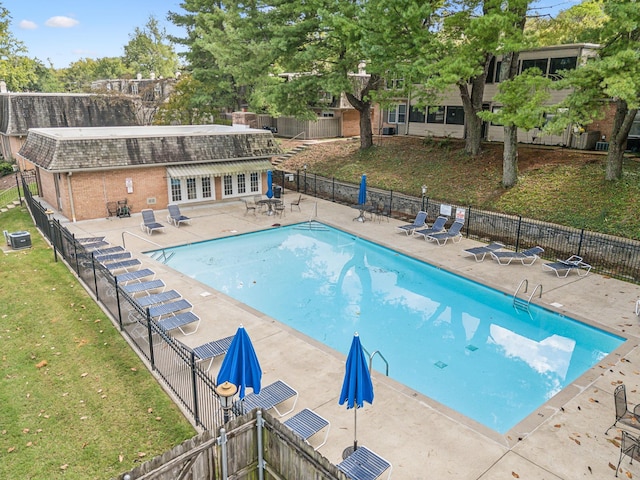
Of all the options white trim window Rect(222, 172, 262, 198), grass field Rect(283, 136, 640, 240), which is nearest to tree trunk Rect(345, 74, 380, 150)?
grass field Rect(283, 136, 640, 240)

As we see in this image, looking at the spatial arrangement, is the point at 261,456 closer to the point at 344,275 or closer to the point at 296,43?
the point at 344,275

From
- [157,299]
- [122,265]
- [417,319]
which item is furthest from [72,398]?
[417,319]

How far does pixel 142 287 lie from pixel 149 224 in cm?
746

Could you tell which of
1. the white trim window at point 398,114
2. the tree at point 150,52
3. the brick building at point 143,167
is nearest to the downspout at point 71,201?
the brick building at point 143,167

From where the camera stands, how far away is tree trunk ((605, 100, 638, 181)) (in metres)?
20.0

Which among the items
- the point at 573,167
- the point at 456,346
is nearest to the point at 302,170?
the point at 573,167

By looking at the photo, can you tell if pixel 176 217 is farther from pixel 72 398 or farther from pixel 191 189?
pixel 72 398

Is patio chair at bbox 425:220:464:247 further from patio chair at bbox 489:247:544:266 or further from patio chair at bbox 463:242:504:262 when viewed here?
patio chair at bbox 489:247:544:266

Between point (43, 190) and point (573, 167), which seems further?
point (43, 190)

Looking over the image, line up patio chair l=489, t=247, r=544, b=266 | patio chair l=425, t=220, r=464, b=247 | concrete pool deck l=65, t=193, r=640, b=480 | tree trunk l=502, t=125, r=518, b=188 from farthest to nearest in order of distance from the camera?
tree trunk l=502, t=125, r=518, b=188 → patio chair l=425, t=220, r=464, b=247 → patio chair l=489, t=247, r=544, b=266 → concrete pool deck l=65, t=193, r=640, b=480

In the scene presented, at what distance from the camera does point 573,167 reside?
23.1 meters

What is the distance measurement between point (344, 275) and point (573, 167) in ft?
45.7

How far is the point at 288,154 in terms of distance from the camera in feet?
121

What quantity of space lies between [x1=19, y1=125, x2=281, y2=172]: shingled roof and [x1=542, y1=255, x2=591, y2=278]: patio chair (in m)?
16.3
